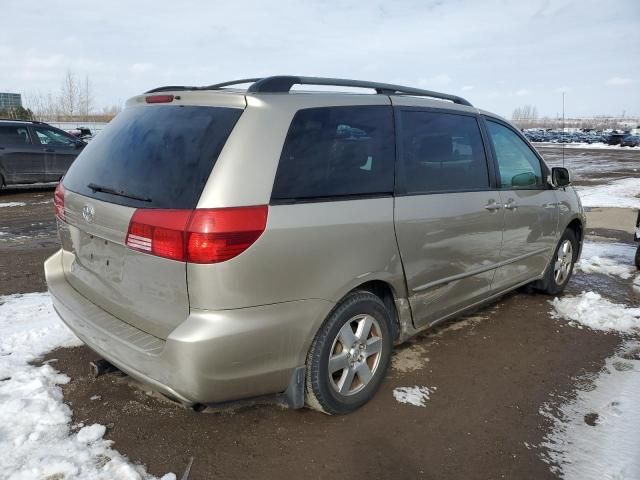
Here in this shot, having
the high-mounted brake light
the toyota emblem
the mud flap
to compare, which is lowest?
the mud flap

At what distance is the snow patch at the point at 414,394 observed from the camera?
10.6 feet

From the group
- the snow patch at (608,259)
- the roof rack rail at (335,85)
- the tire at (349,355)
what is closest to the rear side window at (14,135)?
the roof rack rail at (335,85)

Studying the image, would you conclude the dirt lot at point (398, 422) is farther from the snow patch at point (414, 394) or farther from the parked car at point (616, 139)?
the parked car at point (616, 139)

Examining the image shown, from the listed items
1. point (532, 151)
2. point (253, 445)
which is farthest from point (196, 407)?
point (532, 151)

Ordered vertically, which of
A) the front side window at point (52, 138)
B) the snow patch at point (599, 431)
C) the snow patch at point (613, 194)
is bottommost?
the snow patch at point (599, 431)

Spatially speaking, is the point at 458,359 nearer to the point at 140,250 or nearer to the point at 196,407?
the point at 196,407

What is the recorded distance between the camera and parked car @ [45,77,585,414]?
2379 mm

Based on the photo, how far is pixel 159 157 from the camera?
2617mm

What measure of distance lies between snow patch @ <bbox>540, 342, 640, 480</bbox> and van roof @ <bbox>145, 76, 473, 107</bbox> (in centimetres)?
232

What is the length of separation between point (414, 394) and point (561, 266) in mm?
2879

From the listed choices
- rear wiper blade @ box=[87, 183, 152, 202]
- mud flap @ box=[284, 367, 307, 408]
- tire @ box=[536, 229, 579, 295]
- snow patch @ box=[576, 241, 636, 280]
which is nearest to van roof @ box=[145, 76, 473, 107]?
rear wiper blade @ box=[87, 183, 152, 202]

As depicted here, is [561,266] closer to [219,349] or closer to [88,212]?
[219,349]

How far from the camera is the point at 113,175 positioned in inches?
110

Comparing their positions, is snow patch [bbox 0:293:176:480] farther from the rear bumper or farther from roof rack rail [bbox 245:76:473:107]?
roof rack rail [bbox 245:76:473:107]
